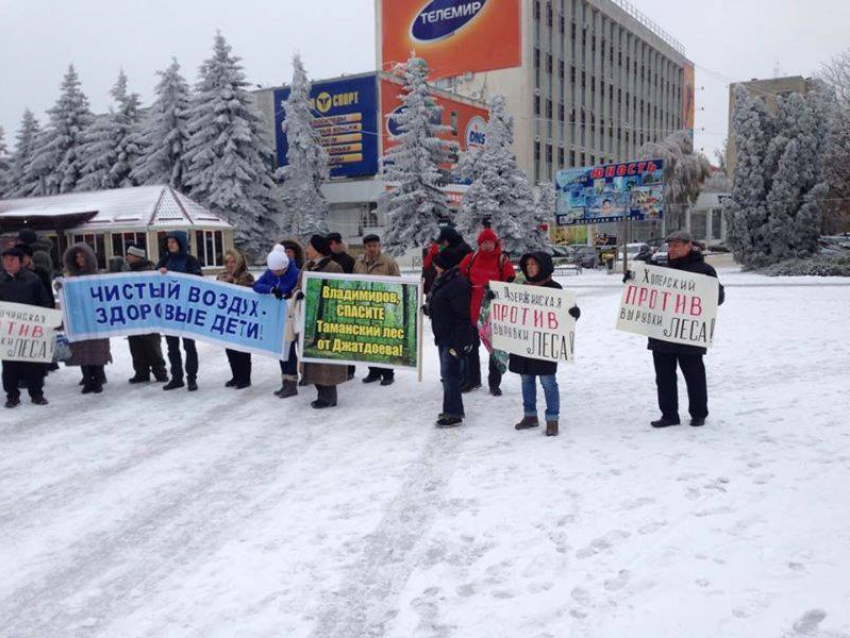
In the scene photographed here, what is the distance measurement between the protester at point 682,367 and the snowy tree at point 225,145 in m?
36.9

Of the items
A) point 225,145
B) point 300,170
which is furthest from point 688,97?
point 225,145

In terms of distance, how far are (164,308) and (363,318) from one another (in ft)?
9.09

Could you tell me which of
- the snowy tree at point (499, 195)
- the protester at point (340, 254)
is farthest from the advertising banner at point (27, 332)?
the snowy tree at point (499, 195)

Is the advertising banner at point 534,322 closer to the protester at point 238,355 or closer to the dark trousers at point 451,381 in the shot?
the dark trousers at point 451,381

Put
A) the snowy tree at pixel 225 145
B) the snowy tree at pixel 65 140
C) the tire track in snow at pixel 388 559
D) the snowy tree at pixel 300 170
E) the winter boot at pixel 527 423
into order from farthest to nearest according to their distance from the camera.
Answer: the snowy tree at pixel 65 140, the snowy tree at pixel 300 170, the snowy tree at pixel 225 145, the winter boot at pixel 527 423, the tire track in snow at pixel 388 559

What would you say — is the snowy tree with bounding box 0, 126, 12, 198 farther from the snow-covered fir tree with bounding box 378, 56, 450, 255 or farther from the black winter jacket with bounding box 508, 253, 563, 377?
the black winter jacket with bounding box 508, 253, 563, 377

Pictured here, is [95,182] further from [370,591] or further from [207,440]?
[370,591]

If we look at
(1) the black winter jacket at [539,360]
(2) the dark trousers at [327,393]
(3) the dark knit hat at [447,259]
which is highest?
(3) the dark knit hat at [447,259]

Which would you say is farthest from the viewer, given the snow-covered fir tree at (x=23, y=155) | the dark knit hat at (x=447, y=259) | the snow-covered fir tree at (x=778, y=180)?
the snow-covered fir tree at (x=23, y=155)

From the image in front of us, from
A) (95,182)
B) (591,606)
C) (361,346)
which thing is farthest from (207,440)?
(95,182)

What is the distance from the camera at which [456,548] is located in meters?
4.46

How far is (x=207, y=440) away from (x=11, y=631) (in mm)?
3402

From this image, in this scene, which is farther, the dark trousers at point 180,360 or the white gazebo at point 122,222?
the white gazebo at point 122,222

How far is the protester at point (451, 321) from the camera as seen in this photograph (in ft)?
23.3
